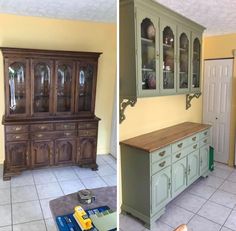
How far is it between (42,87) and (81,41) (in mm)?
451

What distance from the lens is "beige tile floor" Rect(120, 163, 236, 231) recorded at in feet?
5.95

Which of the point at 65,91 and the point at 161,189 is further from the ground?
the point at 65,91

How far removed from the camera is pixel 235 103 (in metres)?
2.96

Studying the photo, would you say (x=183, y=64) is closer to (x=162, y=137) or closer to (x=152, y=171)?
(x=162, y=137)

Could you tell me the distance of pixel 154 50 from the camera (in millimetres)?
1749

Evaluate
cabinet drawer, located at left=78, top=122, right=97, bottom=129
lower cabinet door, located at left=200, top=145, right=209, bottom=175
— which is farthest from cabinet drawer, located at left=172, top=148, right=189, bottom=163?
cabinet drawer, located at left=78, top=122, right=97, bottom=129

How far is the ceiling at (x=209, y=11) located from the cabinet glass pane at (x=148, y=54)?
0.27 meters

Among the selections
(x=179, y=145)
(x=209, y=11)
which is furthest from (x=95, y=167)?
(x=209, y=11)

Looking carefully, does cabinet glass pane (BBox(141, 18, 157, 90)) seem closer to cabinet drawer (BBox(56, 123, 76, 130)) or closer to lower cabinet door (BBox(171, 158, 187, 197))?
lower cabinet door (BBox(171, 158, 187, 197))

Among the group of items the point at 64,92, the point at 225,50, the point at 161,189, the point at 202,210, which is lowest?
the point at 202,210

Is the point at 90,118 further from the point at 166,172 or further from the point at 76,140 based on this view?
the point at 166,172

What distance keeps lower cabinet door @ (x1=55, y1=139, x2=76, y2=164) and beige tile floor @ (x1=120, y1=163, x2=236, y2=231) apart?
1.03m

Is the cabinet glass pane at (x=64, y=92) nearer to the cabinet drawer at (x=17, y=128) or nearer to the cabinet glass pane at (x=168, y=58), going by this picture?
the cabinet drawer at (x=17, y=128)

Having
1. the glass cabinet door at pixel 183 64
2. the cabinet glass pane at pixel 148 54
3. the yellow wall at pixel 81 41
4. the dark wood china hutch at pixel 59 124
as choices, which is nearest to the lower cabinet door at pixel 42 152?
the dark wood china hutch at pixel 59 124
